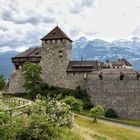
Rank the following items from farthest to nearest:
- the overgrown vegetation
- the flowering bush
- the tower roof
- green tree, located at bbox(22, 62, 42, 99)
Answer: the tower roof, green tree, located at bbox(22, 62, 42, 99), the flowering bush, the overgrown vegetation

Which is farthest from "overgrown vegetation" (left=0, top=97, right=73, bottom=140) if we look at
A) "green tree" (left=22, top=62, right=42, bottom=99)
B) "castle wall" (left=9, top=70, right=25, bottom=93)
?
"castle wall" (left=9, top=70, right=25, bottom=93)

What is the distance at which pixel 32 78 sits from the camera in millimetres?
86875

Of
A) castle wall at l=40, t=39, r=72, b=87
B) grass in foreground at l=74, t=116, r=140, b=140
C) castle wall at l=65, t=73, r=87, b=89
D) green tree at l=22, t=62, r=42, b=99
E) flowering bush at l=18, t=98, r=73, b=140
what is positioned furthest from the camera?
castle wall at l=40, t=39, r=72, b=87

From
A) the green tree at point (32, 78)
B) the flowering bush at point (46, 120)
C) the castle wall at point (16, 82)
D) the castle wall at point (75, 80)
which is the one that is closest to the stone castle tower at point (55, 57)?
the castle wall at point (75, 80)

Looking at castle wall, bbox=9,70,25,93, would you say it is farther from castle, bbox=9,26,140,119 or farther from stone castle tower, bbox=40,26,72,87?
stone castle tower, bbox=40,26,72,87

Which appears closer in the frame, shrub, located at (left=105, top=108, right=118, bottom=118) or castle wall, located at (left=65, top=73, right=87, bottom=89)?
shrub, located at (left=105, top=108, right=118, bottom=118)

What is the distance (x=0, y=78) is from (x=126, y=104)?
1180 inches

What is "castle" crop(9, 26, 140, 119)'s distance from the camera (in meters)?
82.0

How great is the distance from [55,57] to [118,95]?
16980 millimetres

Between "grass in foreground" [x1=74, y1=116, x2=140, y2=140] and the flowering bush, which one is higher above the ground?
the flowering bush

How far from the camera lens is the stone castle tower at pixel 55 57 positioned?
89.6m

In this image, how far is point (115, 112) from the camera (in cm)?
8181

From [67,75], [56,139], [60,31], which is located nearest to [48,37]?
[60,31]

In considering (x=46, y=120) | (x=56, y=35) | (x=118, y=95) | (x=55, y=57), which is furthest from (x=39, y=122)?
(x=56, y=35)
